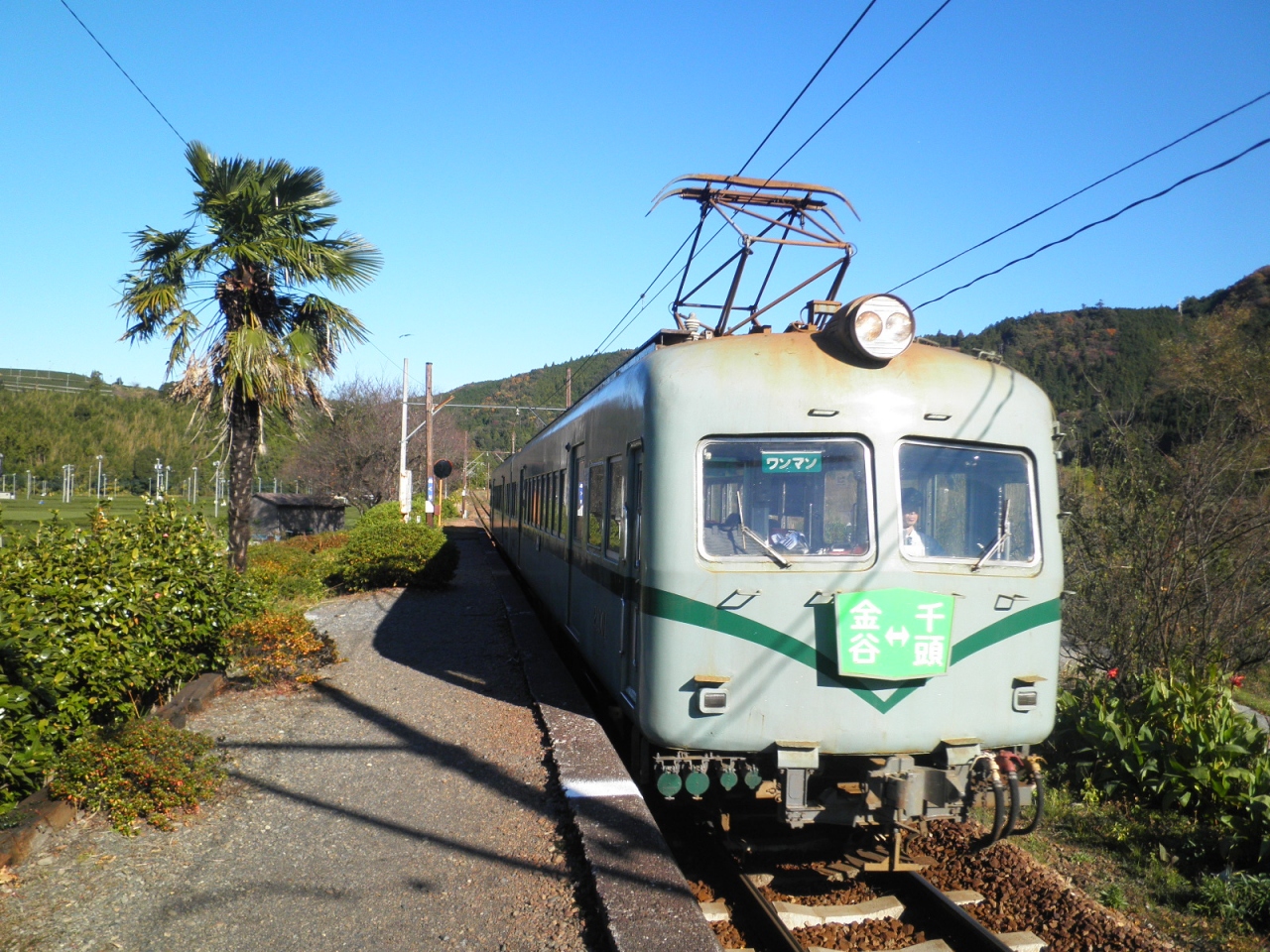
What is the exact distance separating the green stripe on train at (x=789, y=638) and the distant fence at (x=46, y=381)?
8607 cm

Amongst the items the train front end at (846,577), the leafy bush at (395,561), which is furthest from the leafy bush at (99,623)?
the leafy bush at (395,561)

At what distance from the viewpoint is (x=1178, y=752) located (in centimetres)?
638

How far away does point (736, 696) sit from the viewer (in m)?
4.87

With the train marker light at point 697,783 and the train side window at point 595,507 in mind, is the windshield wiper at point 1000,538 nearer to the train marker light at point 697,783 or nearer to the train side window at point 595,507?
the train marker light at point 697,783

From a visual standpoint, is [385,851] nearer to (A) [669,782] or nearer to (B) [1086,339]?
(A) [669,782]

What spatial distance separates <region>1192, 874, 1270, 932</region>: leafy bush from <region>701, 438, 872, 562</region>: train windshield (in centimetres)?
256

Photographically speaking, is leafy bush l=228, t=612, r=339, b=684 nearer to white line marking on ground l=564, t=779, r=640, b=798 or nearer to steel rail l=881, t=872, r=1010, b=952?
white line marking on ground l=564, t=779, r=640, b=798

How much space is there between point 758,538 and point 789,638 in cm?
53

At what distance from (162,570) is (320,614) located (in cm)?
710

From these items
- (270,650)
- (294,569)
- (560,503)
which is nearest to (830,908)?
(560,503)

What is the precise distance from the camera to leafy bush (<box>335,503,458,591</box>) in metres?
16.5

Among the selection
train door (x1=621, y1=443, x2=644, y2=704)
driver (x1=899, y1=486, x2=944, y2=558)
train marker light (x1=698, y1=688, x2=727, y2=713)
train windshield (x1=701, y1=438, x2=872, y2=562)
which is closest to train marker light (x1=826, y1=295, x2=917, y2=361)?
train windshield (x1=701, y1=438, x2=872, y2=562)

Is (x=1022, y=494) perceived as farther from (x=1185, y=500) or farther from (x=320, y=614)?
(x=320, y=614)

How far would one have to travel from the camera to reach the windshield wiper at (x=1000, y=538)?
5.04 m
